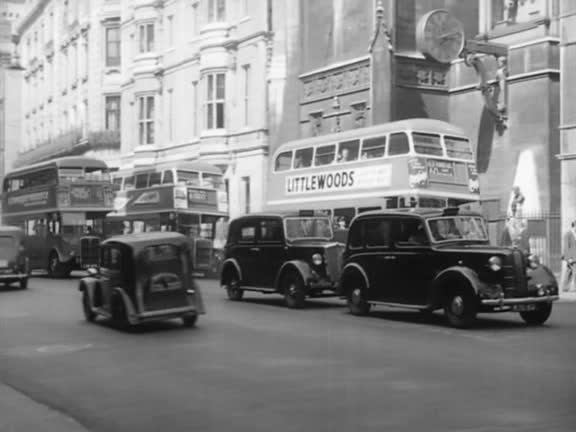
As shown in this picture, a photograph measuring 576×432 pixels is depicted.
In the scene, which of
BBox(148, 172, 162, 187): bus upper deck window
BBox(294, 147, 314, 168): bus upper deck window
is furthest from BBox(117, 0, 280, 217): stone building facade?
BBox(294, 147, 314, 168): bus upper deck window

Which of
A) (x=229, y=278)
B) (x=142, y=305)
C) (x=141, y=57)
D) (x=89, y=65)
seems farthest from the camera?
(x=89, y=65)

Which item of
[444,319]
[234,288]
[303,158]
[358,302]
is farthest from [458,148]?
[444,319]

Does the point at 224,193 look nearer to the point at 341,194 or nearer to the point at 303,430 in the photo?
the point at 341,194

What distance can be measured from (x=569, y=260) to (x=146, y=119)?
31.5 metres

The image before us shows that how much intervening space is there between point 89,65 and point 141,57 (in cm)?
725

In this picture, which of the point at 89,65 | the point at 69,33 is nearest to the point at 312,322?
the point at 89,65

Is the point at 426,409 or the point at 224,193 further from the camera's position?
the point at 224,193

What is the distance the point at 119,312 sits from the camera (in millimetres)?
15711

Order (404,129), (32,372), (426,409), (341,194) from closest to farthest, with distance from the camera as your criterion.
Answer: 1. (426,409)
2. (32,372)
3. (404,129)
4. (341,194)

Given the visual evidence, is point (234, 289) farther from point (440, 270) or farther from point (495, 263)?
point (495, 263)

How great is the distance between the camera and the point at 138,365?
1172 centimetres

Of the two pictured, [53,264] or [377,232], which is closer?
[377,232]

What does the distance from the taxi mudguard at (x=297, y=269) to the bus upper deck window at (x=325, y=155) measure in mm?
8810

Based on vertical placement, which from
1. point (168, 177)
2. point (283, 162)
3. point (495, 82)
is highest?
point (495, 82)
